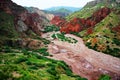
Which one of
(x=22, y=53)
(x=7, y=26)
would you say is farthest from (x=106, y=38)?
(x=22, y=53)

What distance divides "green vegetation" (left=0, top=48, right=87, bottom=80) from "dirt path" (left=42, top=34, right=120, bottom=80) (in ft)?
28.4

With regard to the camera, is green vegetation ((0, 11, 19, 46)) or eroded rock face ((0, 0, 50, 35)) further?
eroded rock face ((0, 0, 50, 35))

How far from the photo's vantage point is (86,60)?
7069 cm

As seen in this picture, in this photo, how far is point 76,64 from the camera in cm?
6612

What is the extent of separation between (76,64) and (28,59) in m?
15.4

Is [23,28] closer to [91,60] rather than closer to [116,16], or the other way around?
[91,60]

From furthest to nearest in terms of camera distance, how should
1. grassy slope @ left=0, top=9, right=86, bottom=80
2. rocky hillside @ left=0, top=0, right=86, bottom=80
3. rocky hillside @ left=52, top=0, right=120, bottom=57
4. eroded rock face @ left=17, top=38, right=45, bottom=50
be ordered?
rocky hillside @ left=52, top=0, right=120, bottom=57 → eroded rock face @ left=17, top=38, right=45, bottom=50 → rocky hillside @ left=0, top=0, right=86, bottom=80 → grassy slope @ left=0, top=9, right=86, bottom=80

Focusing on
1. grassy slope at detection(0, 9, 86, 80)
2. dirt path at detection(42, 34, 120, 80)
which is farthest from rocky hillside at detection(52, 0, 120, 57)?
grassy slope at detection(0, 9, 86, 80)

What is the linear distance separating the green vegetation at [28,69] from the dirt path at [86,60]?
28.4 ft

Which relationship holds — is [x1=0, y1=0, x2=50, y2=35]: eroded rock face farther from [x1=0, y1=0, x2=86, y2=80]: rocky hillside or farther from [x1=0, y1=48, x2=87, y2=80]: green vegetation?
[x1=0, y1=48, x2=87, y2=80]: green vegetation

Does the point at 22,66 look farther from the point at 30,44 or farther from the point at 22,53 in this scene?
the point at 30,44

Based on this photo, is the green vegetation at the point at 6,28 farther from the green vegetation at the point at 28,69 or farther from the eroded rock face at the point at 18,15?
the green vegetation at the point at 28,69

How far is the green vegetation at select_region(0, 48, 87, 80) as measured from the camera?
136 feet

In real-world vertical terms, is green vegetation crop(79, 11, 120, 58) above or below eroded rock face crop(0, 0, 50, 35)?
below
